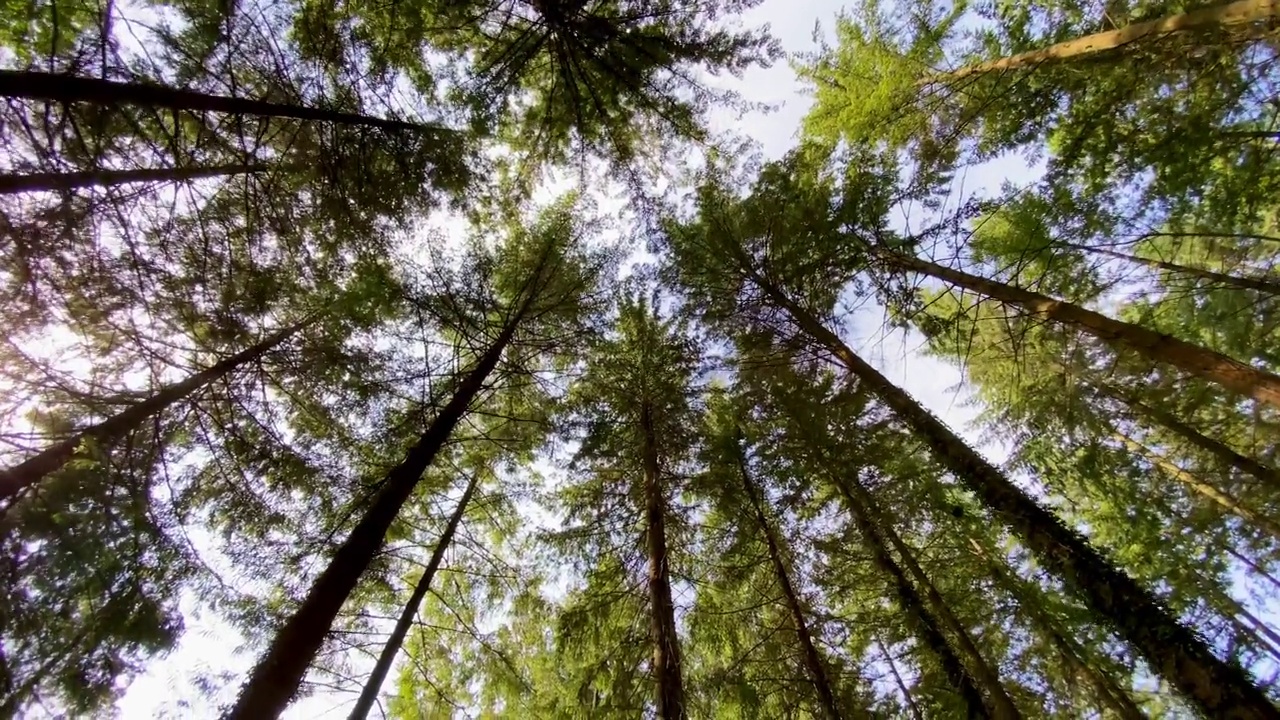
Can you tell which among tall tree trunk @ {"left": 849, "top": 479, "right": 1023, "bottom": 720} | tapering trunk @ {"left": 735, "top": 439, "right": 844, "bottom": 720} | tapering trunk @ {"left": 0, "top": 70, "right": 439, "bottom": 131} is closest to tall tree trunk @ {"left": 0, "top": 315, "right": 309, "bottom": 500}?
tapering trunk @ {"left": 0, "top": 70, "right": 439, "bottom": 131}

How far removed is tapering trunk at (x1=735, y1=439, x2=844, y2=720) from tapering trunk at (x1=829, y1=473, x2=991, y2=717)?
119 cm

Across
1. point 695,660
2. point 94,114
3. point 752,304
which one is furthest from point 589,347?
point 94,114

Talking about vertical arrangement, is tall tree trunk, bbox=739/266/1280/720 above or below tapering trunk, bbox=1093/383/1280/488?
below

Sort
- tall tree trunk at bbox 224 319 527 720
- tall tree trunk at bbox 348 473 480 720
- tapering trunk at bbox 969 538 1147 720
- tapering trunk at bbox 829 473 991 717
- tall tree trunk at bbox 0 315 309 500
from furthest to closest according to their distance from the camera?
tapering trunk at bbox 969 538 1147 720 < tapering trunk at bbox 829 473 991 717 < tall tree trunk at bbox 348 473 480 720 < tall tree trunk at bbox 0 315 309 500 < tall tree trunk at bbox 224 319 527 720

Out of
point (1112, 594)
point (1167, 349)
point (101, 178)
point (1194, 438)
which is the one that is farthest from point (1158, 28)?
point (101, 178)

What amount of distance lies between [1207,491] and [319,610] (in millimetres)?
14618

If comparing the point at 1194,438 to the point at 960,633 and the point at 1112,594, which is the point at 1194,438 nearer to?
the point at 960,633

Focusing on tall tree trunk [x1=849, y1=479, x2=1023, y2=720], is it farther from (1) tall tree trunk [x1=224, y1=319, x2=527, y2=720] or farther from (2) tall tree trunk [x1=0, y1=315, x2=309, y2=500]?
(2) tall tree trunk [x1=0, y1=315, x2=309, y2=500]

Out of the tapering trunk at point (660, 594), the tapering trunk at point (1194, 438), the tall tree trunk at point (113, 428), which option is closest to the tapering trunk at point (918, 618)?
the tapering trunk at point (660, 594)

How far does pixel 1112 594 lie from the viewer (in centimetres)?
421

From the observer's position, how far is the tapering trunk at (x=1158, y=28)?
14.4 feet

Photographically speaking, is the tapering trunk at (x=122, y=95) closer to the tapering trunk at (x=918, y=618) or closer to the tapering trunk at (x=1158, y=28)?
the tapering trunk at (x=1158, y=28)

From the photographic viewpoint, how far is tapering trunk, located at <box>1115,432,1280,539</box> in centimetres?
840

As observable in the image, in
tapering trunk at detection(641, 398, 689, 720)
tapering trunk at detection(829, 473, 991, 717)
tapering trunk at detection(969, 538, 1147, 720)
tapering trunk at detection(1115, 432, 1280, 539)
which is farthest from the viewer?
tapering trunk at detection(1115, 432, 1280, 539)
